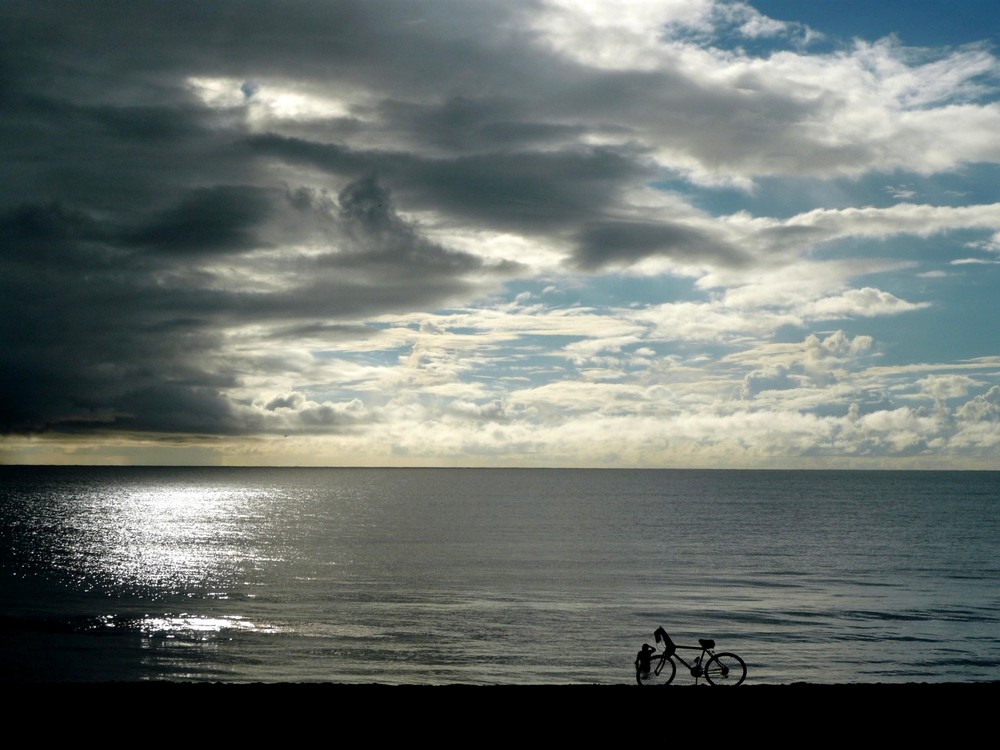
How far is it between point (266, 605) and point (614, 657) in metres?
26.2

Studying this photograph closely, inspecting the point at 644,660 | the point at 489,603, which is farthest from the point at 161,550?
the point at 644,660

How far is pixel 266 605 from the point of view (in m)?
55.2

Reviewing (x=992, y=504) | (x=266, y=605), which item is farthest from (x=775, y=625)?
(x=992, y=504)

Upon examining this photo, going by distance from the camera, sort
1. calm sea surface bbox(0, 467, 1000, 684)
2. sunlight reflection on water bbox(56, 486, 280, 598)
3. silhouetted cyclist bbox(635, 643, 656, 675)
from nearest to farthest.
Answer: silhouetted cyclist bbox(635, 643, 656, 675) < calm sea surface bbox(0, 467, 1000, 684) < sunlight reflection on water bbox(56, 486, 280, 598)

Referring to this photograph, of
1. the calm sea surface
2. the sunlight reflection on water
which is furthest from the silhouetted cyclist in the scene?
the sunlight reflection on water

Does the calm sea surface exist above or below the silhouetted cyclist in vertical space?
below

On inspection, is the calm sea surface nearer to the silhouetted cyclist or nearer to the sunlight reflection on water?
the sunlight reflection on water

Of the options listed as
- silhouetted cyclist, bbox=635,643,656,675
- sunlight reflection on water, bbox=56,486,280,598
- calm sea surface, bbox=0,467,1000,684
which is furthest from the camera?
sunlight reflection on water, bbox=56,486,280,598

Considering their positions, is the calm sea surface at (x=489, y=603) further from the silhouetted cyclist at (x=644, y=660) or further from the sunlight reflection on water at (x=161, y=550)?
the silhouetted cyclist at (x=644, y=660)

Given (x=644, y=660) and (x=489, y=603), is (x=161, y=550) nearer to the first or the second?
(x=489, y=603)

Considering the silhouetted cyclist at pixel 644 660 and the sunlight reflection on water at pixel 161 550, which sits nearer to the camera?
the silhouetted cyclist at pixel 644 660

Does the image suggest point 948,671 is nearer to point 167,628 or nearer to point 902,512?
point 167,628

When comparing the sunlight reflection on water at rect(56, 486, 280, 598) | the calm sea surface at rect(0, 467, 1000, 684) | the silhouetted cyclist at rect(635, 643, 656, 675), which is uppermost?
the silhouetted cyclist at rect(635, 643, 656, 675)

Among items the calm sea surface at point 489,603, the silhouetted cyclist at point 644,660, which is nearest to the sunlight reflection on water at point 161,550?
the calm sea surface at point 489,603
